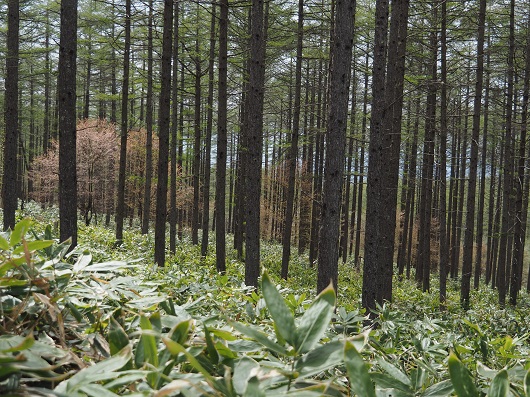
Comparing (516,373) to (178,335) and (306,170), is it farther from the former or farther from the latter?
(306,170)

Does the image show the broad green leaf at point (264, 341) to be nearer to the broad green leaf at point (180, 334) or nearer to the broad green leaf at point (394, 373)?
the broad green leaf at point (180, 334)

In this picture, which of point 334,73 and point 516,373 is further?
point 334,73

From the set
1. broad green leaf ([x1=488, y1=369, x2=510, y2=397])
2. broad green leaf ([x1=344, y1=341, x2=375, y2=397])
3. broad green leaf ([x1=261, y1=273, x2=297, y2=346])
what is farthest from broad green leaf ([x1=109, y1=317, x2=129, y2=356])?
broad green leaf ([x1=488, y1=369, x2=510, y2=397])

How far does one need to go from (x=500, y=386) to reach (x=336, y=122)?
5.71 m

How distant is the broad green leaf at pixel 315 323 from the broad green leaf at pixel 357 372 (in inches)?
2.1

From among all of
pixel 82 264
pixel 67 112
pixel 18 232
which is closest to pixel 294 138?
pixel 67 112

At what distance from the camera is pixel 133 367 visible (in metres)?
0.69

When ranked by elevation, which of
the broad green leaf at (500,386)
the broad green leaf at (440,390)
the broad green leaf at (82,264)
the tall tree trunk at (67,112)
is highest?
the tall tree trunk at (67,112)

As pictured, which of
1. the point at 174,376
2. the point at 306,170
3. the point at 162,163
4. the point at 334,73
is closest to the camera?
the point at 174,376

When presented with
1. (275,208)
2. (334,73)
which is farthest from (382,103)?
(275,208)

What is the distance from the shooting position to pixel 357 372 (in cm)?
63

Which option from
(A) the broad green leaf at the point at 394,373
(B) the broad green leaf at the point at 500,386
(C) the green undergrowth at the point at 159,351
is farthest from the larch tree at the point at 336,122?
(B) the broad green leaf at the point at 500,386

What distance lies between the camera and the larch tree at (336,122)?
19.8 feet

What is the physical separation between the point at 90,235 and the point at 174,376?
15.6 m
